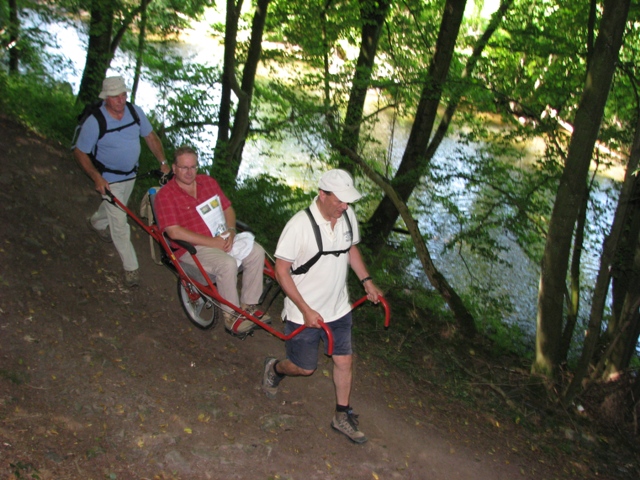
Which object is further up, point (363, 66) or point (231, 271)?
point (363, 66)

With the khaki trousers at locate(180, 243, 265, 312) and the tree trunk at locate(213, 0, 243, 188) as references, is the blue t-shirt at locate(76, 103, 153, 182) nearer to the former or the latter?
the khaki trousers at locate(180, 243, 265, 312)

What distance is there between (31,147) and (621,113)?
875cm

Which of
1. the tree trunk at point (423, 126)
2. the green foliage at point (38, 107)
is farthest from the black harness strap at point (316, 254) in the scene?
the tree trunk at point (423, 126)

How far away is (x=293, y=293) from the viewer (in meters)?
3.96

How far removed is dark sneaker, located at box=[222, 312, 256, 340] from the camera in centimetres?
515

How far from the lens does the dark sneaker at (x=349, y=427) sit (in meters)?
4.63

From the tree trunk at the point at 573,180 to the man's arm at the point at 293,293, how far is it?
12.7ft

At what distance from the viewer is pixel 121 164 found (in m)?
5.55

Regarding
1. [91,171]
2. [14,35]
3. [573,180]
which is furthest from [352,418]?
[14,35]

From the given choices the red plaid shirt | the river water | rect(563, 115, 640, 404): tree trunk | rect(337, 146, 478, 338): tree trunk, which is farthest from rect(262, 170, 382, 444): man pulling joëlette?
the river water

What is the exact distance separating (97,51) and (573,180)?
26.6 ft

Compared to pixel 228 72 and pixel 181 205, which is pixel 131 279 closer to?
pixel 181 205

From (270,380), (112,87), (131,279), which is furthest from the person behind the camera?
(131,279)

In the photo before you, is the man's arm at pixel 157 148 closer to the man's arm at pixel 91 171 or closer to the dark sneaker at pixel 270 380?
the man's arm at pixel 91 171
